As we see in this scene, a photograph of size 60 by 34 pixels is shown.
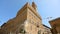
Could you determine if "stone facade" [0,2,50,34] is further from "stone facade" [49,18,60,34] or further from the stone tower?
"stone facade" [49,18,60,34]

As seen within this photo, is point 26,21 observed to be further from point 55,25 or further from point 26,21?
point 55,25

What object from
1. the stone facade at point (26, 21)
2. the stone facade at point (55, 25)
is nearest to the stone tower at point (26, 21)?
the stone facade at point (26, 21)

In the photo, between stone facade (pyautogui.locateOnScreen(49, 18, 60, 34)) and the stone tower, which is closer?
stone facade (pyautogui.locateOnScreen(49, 18, 60, 34))

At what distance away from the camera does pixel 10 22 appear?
2922 centimetres

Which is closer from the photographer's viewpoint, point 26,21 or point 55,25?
point 55,25

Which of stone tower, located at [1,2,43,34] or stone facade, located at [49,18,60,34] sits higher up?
stone tower, located at [1,2,43,34]

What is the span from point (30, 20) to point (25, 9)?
7.65ft

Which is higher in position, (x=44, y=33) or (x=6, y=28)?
(x=6, y=28)

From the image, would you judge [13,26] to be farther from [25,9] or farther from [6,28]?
[25,9]

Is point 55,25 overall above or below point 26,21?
below

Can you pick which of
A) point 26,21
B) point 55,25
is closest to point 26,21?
point 26,21

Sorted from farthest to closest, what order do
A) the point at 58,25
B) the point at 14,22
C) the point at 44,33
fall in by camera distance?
the point at 14,22, the point at 44,33, the point at 58,25

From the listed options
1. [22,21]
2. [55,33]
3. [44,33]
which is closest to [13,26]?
[22,21]

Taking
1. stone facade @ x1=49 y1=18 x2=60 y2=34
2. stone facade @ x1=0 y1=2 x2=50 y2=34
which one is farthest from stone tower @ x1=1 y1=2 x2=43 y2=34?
stone facade @ x1=49 y1=18 x2=60 y2=34
